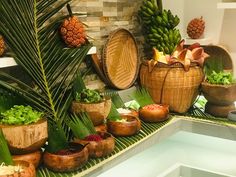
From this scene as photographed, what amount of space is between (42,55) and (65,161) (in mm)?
505

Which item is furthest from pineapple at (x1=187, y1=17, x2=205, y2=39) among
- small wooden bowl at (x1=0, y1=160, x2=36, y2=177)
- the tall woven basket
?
small wooden bowl at (x1=0, y1=160, x2=36, y2=177)

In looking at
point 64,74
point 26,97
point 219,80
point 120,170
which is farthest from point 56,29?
point 219,80

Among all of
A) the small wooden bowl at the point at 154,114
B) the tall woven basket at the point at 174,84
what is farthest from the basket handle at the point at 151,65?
the small wooden bowl at the point at 154,114

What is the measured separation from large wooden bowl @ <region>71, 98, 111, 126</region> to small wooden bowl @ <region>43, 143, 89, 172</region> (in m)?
0.25

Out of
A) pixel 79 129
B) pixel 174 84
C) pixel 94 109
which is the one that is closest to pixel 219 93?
pixel 174 84

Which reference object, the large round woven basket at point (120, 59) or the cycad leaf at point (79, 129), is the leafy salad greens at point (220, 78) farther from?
the cycad leaf at point (79, 129)

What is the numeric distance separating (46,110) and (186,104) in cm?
74

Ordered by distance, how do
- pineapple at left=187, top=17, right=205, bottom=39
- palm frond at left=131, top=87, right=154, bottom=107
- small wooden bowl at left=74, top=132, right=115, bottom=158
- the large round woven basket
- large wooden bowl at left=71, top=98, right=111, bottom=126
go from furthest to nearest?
pineapple at left=187, top=17, right=205, bottom=39 < the large round woven basket < palm frond at left=131, top=87, right=154, bottom=107 < large wooden bowl at left=71, top=98, right=111, bottom=126 < small wooden bowl at left=74, top=132, right=115, bottom=158

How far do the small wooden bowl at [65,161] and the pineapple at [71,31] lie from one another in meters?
0.53

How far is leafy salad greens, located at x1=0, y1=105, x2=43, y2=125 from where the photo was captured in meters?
1.15

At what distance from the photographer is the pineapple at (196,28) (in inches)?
90.1

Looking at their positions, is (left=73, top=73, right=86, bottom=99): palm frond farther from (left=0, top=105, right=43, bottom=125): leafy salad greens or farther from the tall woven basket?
A: the tall woven basket

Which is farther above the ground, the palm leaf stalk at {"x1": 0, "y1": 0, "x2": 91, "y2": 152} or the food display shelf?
the palm leaf stalk at {"x1": 0, "y1": 0, "x2": 91, "y2": 152}

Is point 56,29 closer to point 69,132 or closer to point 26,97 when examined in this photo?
point 26,97
